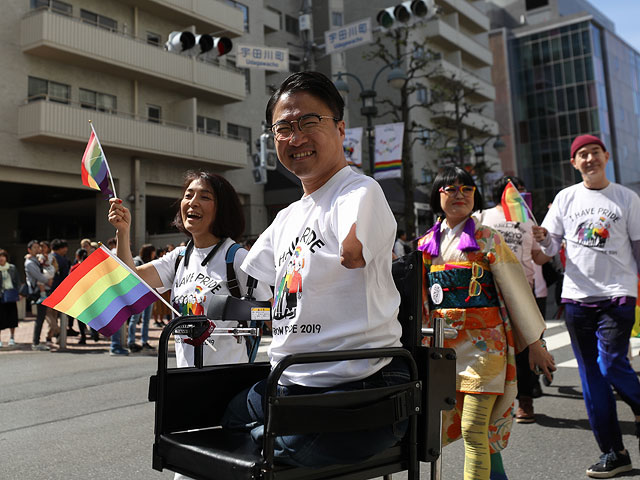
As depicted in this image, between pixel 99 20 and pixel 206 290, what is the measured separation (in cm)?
2354

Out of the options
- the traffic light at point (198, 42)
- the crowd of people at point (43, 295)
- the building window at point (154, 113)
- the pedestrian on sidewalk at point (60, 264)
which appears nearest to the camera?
the crowd of people at point (43, 295)

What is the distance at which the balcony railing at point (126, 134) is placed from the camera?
20953 mm

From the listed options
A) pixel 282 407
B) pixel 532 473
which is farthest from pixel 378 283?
pixel 532 473

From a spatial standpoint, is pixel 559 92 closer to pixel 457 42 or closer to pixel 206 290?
pixel 457 42

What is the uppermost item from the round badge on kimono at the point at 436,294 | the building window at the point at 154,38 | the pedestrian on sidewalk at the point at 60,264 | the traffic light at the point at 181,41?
the building window at the point at 154,38

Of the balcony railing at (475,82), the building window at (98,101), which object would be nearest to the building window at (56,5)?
the building window at (98,101)

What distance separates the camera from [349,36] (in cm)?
1694

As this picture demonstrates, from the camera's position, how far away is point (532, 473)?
419cm

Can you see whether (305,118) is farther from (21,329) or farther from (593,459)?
(21,329)

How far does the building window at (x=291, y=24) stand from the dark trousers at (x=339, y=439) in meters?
34.7

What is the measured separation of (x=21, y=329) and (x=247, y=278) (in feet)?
51.2

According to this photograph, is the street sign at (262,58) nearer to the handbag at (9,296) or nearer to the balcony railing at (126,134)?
the balcony railing at (126,134)

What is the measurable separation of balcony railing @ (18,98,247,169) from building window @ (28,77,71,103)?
142 mm

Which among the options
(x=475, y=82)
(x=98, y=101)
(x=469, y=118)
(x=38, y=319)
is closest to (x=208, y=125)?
(x=98, y=101)
